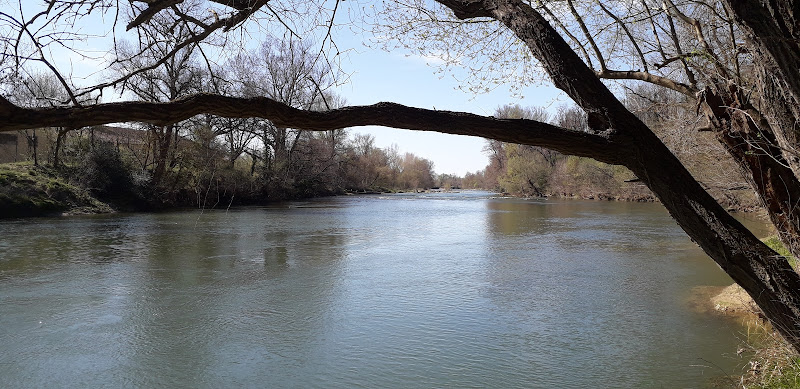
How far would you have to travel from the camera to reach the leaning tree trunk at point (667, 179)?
289 centimetres

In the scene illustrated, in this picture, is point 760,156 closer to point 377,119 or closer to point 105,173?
point 377,119

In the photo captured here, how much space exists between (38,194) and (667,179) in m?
21.8

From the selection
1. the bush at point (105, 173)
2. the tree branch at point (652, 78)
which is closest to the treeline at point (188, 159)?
the bush at point (105, 173)

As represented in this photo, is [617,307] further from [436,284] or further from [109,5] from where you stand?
[109,5]

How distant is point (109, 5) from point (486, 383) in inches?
167

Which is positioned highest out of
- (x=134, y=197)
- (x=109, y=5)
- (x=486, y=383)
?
(x=109, y=5)

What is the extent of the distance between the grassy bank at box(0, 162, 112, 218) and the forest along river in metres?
6.10

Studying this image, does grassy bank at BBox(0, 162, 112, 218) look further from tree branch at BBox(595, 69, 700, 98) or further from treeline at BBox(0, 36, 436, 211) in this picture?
tree branch at BBox(595, 69, 700, 98)

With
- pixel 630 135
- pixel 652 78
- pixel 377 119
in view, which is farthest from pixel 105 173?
pixel 630 135

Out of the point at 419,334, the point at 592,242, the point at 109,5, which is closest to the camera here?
the point at 109,5

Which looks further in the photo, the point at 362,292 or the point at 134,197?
the point at 134,197

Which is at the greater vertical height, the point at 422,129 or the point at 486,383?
the point at 422,129

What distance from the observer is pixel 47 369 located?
5.22 m

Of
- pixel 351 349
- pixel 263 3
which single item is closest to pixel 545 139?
pixel 263 3
